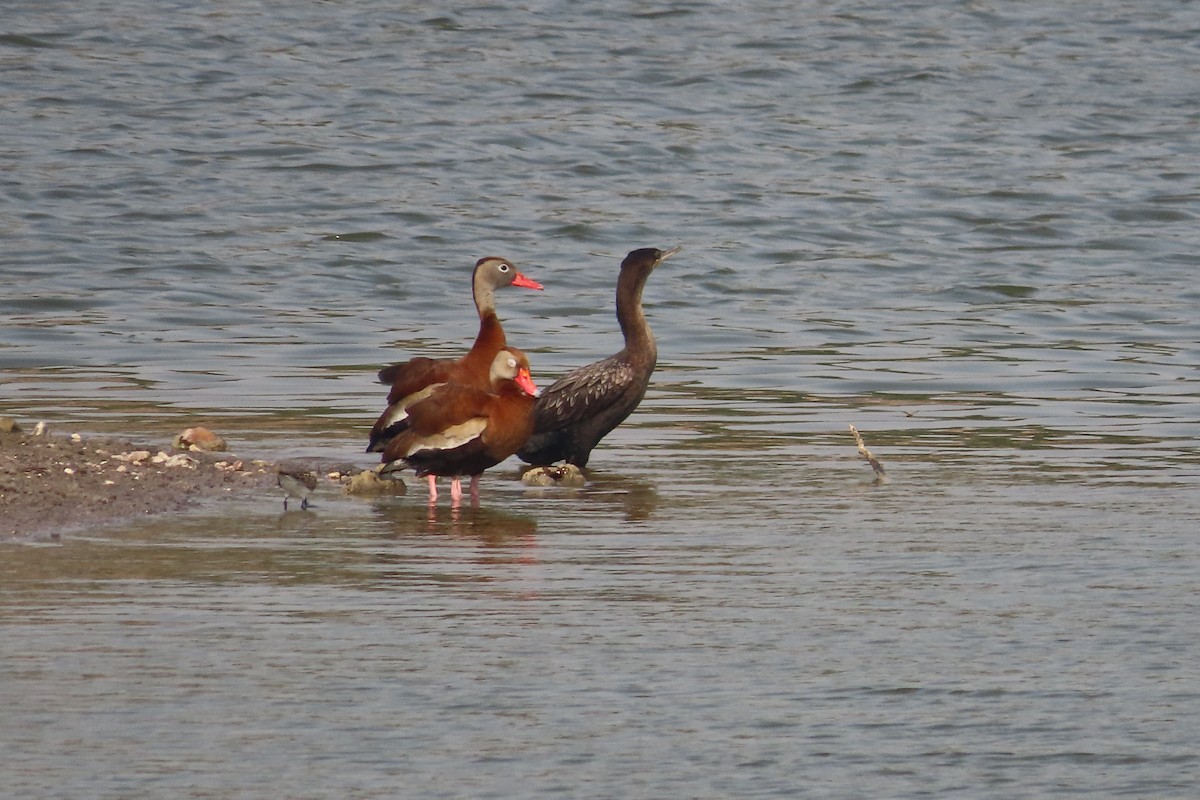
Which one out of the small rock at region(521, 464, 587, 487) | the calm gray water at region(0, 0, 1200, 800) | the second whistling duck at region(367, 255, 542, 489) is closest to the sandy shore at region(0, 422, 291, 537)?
the calm gray water at region(0, 0, 1200, 800)

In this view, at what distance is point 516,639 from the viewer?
7.19 metres

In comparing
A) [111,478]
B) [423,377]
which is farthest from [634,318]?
[111,478]

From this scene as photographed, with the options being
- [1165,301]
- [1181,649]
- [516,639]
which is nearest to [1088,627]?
[1181,649]

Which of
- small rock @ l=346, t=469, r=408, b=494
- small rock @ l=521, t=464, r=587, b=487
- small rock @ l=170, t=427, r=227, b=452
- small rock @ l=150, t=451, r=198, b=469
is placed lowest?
small rock @ l=521, t=464, r=587, b=487

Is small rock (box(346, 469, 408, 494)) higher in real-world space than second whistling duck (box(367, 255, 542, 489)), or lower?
lower

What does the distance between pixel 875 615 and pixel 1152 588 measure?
1066mm

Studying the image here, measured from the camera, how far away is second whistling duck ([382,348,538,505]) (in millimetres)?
10164

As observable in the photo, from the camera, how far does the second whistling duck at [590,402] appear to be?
11.8m

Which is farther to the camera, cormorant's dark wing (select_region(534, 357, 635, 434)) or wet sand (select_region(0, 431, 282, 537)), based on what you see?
cormorant's dark wing (select_region(534, 357, 635, 434))

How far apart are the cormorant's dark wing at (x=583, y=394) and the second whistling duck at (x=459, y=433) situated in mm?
1034

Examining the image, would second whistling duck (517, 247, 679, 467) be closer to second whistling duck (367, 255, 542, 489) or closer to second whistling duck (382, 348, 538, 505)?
second whistling duck (367, 255, 542, 489)

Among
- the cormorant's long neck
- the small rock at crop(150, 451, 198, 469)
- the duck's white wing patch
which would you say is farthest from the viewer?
the cormorant's long neck

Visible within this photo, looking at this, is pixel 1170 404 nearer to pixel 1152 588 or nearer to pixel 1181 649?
pixel 1152 588

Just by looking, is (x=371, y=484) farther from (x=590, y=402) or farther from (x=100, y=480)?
(x=590, y=402)
